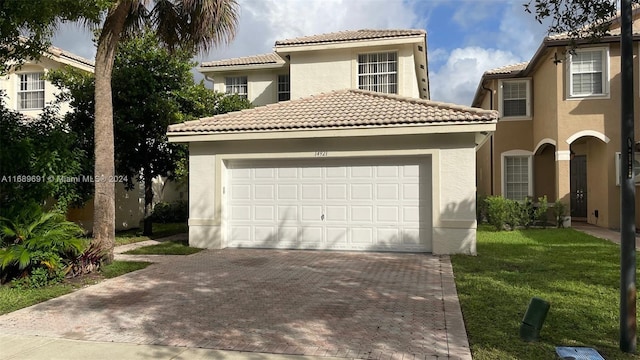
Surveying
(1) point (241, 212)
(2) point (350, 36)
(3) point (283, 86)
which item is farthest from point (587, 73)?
(1) point (241, 212)

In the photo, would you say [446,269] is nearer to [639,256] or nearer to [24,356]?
[639,256]

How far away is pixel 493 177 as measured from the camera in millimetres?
19859

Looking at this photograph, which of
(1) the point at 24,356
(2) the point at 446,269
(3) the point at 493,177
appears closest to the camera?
(1) the point at 24,356

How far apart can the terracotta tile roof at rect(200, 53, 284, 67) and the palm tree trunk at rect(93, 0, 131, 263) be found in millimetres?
9923

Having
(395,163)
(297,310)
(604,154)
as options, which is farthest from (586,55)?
(297,310)

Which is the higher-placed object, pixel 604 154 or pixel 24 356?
pixel 604 154

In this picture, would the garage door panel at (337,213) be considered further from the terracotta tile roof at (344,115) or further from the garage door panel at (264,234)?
the terracotta tile roof at (344,115)

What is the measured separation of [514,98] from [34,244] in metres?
18.3

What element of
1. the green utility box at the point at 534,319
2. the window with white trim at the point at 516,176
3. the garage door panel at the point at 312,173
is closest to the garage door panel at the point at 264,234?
the garage door panel at the point at 312,173

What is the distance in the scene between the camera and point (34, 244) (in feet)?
27.2

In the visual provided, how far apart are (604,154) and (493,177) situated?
14.4 ft

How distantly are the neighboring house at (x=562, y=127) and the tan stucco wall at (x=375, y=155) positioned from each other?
660 cm

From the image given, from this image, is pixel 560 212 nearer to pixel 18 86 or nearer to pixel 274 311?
pixel 274 311

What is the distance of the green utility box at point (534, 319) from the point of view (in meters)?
5.09
